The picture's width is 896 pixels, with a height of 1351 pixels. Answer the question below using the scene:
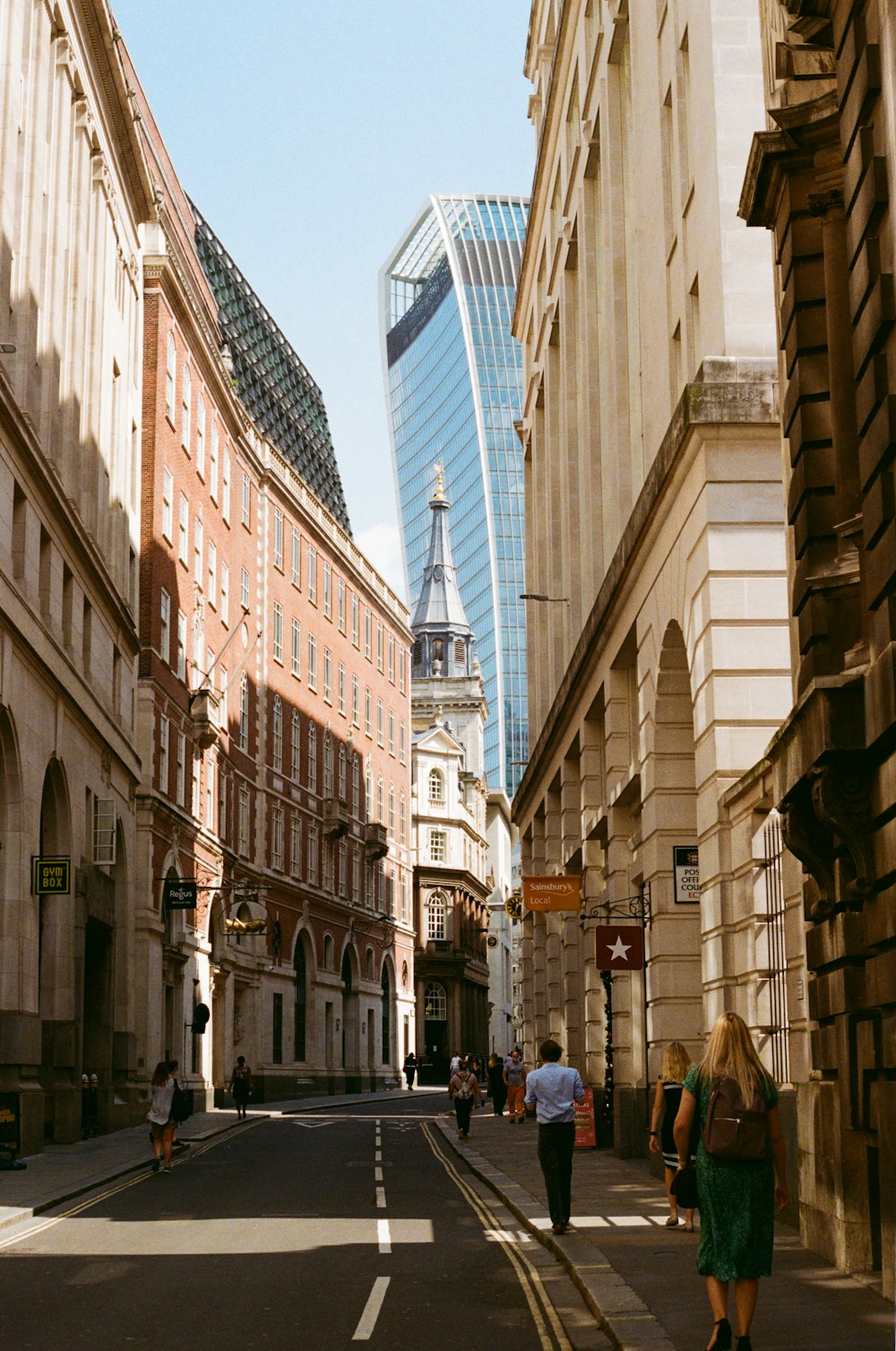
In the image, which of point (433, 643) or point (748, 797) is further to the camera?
point (433, 643)

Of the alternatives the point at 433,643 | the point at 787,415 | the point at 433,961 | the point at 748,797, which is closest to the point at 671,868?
the point at 748,797

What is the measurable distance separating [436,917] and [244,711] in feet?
159

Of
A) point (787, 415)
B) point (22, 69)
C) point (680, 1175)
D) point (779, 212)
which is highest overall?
point (22, 69)

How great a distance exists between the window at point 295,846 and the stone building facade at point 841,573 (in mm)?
55862

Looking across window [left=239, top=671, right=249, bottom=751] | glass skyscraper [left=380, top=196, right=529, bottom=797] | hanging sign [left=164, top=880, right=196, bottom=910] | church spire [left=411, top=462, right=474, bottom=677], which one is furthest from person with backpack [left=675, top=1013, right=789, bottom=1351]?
glass skyscraper [left=380, top=196, right=529, bottom=797]

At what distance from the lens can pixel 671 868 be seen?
956 inches

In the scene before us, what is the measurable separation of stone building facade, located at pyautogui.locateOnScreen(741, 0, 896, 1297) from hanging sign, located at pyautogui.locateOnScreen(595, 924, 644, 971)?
31.3 feet

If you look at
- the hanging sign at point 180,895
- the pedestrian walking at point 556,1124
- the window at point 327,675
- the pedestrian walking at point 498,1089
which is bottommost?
the pedestrian walking at point 498,1089

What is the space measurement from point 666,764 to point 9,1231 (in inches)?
444

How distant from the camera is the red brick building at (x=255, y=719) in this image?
51062mm

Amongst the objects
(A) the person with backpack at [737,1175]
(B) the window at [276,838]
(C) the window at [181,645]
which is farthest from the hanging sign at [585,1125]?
(B) the window at [276,838]

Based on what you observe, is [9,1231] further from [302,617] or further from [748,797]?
[302,617]

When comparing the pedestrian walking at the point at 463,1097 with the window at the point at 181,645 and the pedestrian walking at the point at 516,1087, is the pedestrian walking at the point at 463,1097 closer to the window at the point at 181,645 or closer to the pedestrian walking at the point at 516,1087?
the pedestrian walking at the point at 516,1087

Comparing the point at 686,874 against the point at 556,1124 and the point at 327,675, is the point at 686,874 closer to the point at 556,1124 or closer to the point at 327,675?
the point at 556,1124
